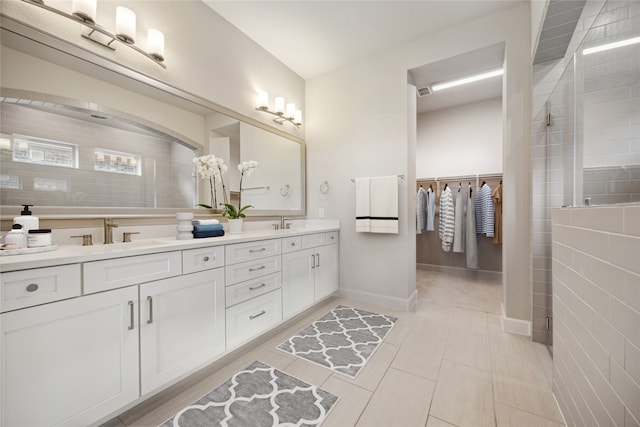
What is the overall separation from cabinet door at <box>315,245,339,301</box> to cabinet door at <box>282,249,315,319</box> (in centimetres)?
10

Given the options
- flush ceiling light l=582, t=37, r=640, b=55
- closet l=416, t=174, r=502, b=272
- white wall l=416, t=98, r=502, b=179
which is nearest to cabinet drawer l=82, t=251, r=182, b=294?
flush ceiling light l=582, t=37, r=640, b=55

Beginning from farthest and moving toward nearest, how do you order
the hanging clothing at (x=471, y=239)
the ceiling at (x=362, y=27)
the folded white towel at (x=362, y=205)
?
the hanging clothing at (x=471, y=239)
the folded white towel at (x=362, y=205)
the ceiling at (x=362, y=27)

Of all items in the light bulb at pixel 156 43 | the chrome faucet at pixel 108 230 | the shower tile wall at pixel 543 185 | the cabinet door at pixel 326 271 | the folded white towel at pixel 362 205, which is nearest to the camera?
the chrome faucet at pixel 108 230

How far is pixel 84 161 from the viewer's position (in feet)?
4.81

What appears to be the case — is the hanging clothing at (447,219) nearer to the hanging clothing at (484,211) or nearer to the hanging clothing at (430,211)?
the hanging clothing at (430,211)

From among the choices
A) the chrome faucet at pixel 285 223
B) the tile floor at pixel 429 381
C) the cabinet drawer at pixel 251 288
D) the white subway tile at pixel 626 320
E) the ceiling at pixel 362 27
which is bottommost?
the tile floor at pixel 429 381

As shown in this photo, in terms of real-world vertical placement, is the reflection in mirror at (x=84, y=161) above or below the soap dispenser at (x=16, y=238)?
above

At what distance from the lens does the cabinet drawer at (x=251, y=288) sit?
66.9 inches

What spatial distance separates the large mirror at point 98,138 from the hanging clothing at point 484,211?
3536 millimetres

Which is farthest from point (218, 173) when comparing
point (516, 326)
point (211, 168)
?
point (516, 326)

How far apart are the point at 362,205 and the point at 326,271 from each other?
838mm

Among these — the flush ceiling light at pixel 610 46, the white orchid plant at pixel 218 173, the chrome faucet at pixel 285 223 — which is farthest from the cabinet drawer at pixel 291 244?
the flush ceiling light at pixel 610 46

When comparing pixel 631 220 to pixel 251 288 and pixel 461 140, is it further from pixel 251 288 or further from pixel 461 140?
pixel 461 140

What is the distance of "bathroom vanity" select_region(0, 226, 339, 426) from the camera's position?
36.3 inches
